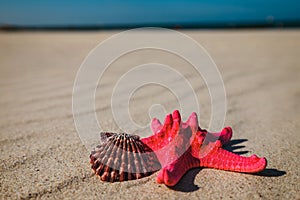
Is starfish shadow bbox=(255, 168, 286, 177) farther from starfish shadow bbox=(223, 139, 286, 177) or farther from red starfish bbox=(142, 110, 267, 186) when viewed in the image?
red starfish bbox=(142, 110, 267, 186)

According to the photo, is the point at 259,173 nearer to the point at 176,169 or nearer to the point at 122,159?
the point at 176,169

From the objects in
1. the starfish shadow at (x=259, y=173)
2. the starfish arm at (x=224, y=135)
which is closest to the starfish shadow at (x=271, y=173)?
the starfish shadow at (x=259, y=173)

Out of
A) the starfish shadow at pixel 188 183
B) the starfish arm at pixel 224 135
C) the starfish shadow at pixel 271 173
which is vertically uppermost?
the starfish arm at pixel 224 135

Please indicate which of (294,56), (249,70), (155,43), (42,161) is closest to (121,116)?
(42,161)

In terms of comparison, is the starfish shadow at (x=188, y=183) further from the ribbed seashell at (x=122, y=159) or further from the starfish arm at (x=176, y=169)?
the ribbed seashell at (x=122, y=159)

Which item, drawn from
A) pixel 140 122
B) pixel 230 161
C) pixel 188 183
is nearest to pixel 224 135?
pixel 230 161

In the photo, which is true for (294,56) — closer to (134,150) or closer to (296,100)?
(296,100)
